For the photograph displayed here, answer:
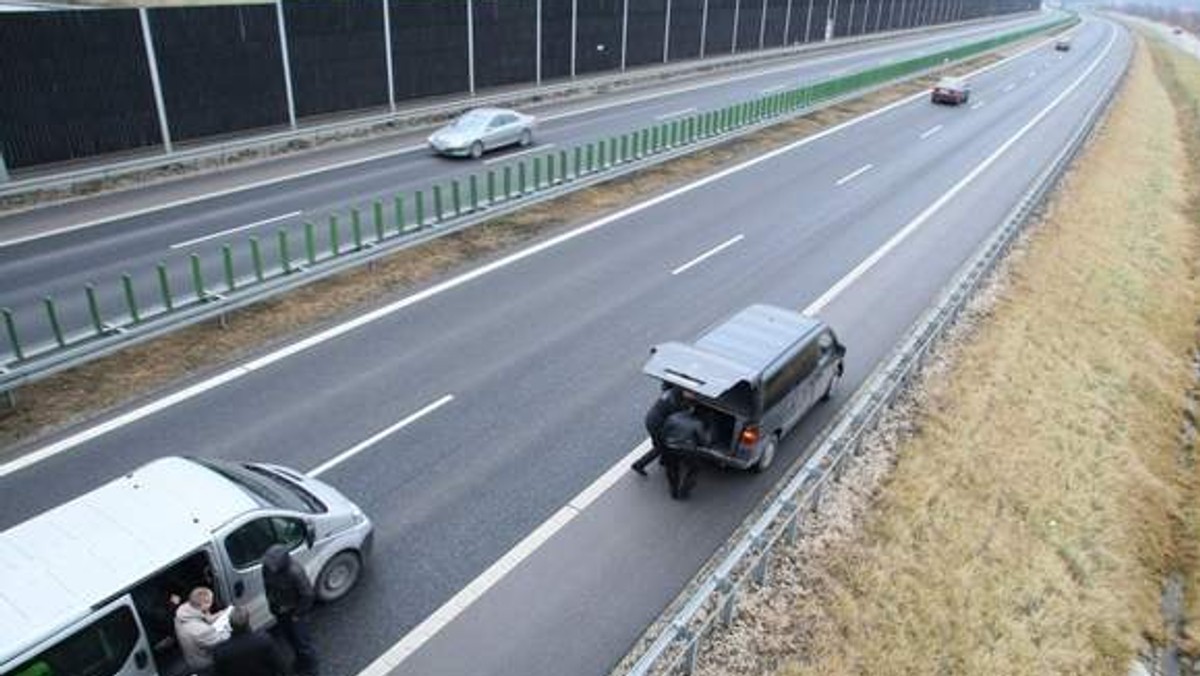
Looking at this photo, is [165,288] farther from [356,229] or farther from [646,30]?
[646,30]

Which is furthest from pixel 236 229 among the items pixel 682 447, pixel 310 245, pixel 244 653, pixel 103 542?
pixel 244 653

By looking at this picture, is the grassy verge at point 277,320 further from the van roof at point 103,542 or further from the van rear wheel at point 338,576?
the van rear wheel at point 338,576

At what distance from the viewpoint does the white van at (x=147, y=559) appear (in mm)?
6004

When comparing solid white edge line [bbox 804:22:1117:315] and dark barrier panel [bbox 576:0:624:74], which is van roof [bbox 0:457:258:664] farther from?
dark barrier panel [bbox 576:0:624:74]

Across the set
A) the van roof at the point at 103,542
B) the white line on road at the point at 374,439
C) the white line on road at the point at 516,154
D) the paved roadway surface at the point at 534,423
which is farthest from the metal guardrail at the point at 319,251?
the van roof at the point at 103,542

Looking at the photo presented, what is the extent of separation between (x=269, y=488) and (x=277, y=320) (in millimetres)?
7257

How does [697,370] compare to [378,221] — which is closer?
[697,370]

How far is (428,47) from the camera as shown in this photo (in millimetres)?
33625

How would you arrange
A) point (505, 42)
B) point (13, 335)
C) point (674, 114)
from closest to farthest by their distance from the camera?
1. point (13, 335)
2. point (674, 114)
3. point (505, 42)

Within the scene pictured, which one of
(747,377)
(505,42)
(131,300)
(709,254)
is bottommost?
(709,254)

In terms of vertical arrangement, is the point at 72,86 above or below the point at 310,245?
above

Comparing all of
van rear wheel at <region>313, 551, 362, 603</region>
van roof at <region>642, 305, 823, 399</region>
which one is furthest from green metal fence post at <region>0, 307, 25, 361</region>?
van roof at <region>642, 305, 823, 399</region>

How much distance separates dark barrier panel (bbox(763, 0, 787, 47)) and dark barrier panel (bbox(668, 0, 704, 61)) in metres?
10.8

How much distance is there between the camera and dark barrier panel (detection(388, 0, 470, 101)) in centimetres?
3222
